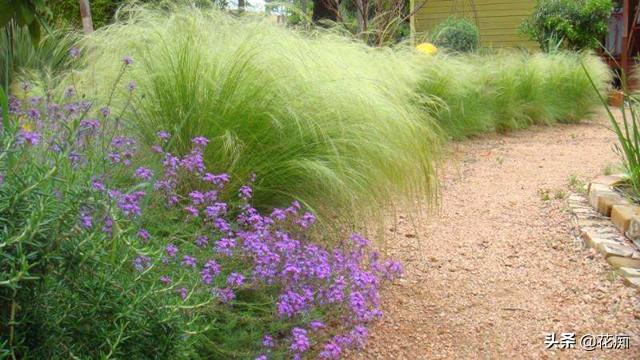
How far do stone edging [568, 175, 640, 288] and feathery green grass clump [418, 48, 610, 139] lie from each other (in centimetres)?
181

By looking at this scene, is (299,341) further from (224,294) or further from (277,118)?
(277,118)

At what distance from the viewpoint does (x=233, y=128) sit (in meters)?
2.74

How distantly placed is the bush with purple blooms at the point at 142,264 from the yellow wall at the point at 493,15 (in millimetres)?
13959

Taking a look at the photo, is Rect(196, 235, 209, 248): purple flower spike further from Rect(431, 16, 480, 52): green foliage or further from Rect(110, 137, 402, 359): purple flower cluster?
Rect(431, 16, 480, 52): green foliage

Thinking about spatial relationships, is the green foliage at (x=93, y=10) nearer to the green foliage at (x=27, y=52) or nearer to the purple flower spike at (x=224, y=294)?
the green foliage at (x=27, y=52)

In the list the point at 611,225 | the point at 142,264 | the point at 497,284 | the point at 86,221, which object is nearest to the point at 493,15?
the point at 611,225

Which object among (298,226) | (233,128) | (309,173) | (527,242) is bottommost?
(527,242)

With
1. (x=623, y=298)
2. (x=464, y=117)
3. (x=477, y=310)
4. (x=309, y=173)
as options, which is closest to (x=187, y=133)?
(x=309, y=173)

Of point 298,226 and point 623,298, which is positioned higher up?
point 298,226

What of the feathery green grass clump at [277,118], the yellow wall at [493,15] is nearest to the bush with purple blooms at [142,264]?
the feathery green grass clump at [277,118]

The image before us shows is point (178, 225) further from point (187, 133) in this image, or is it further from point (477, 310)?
point (477, 310)

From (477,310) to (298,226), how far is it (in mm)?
893

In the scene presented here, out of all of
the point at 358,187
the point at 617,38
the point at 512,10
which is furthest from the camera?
the point at 512,10

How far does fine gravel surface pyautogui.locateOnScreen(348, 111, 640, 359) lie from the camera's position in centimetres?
257
